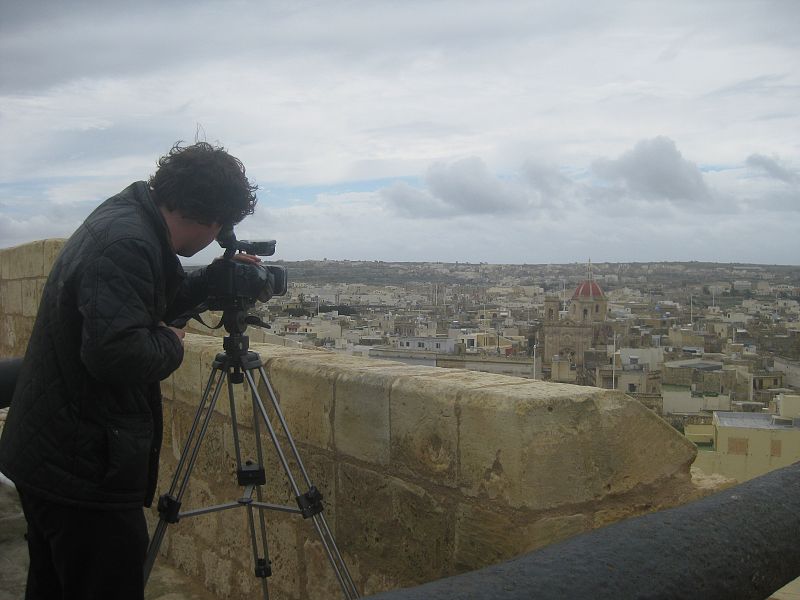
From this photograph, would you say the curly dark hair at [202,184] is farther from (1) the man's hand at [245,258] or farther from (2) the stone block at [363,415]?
(2) the stone block at [363,415]

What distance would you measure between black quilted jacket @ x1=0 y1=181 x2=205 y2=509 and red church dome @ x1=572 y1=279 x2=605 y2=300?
163 feet

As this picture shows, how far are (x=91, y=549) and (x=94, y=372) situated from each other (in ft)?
1.33

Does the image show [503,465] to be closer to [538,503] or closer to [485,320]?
[538,503]

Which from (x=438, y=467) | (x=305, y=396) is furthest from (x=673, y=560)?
(x=305, y=396)

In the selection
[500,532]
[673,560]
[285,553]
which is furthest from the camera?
[285,553]

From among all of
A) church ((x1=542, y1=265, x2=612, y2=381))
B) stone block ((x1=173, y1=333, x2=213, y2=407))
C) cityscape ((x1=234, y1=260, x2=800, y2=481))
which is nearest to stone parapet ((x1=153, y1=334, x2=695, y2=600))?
stone block ((x1=173, y1=333, x2=213, y2=407))

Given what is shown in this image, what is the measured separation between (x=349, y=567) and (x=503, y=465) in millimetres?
803

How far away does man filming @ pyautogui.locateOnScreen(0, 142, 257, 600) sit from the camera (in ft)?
5.61

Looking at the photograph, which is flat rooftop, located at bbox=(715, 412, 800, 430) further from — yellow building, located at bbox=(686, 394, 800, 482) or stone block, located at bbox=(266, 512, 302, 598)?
stone block, located at bbox=(266, 512, 302, 598)

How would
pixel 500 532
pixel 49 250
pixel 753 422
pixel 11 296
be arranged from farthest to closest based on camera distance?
1. pixel 753 422
2. pixel 11 296
3. pixel 49 250
4. pixel 500 532

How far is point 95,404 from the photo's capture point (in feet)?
5.78

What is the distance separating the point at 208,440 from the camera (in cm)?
320

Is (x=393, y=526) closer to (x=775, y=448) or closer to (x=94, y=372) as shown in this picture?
(x=94, y=372)

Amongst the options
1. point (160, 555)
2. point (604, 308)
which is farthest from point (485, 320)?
point (160, 555)
